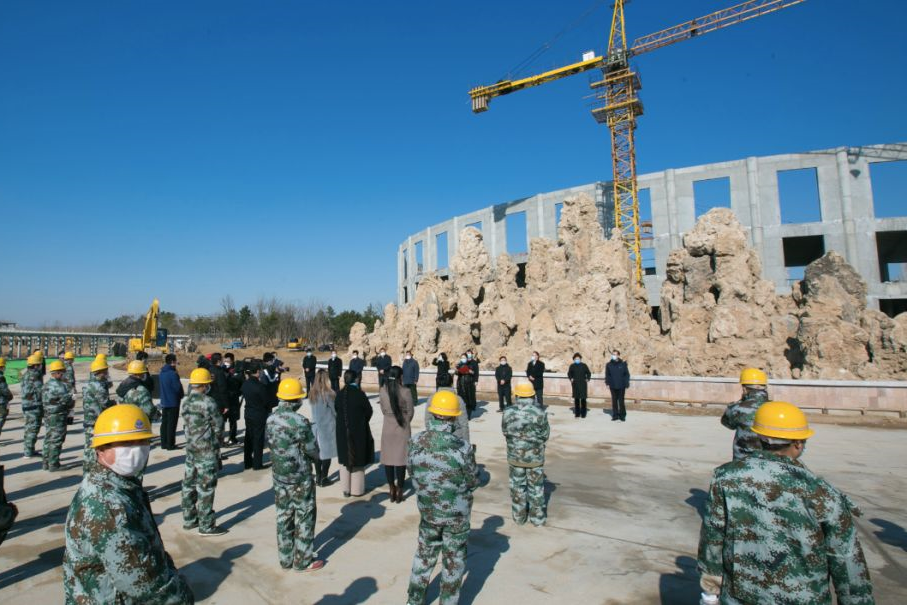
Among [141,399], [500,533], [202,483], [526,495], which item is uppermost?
[141,399]

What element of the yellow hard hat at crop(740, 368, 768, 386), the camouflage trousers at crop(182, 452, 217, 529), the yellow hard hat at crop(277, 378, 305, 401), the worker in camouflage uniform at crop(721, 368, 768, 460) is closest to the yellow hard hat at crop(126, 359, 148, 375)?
the camouflage trousers at crop(182, 452, 217, 529)

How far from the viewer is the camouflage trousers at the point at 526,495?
19.3 ft

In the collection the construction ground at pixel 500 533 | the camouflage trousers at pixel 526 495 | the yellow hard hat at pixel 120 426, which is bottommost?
the construction ground at pixel 500 533

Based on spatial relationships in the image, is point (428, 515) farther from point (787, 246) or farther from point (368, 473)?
point (787, 246)

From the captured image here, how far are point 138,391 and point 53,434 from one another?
219 centimetres

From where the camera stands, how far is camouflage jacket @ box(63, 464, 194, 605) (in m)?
2.27

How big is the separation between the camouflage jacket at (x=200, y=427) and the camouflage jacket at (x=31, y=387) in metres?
5.72

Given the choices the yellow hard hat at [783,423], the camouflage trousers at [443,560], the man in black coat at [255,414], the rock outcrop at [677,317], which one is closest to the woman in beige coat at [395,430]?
the man in black coat at [255,414]

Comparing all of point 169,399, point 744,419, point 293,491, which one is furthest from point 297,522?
point 169,399

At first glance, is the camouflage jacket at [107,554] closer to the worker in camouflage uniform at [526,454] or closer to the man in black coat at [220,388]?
the worker in camouflage uniform at [526,454]

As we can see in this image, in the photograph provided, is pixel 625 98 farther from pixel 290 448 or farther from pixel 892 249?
pixel 290 448

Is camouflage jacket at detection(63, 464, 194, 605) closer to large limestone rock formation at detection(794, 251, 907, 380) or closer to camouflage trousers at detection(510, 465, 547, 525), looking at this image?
camouflage trousers at detection(510, 465, 547, 525)

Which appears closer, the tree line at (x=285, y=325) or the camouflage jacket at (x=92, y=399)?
the camouflage jacket at (x=92, y=399)

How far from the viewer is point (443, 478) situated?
3.82 metres
